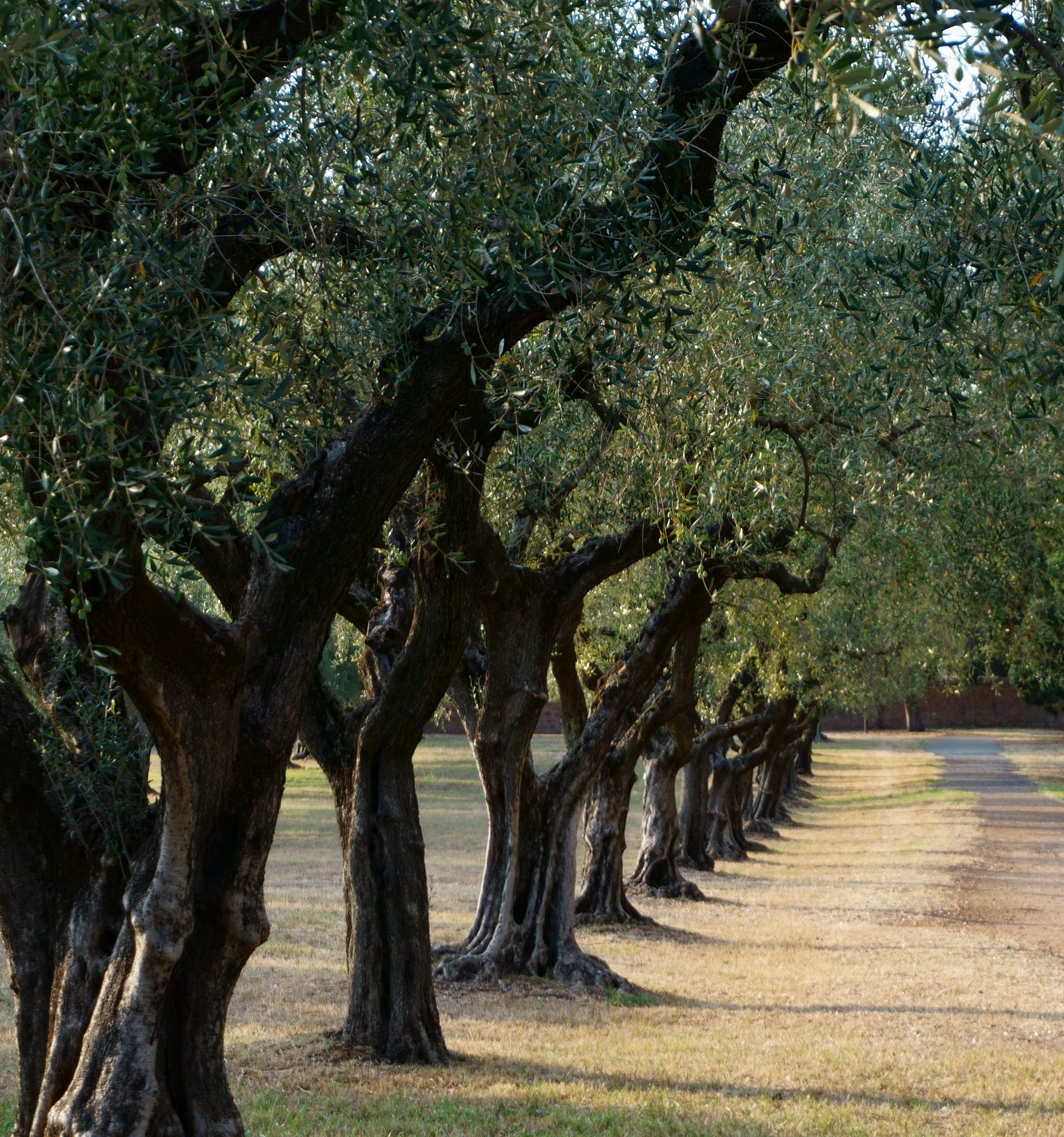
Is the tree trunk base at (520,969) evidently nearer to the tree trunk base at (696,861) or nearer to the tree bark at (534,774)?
the tree bark at (534,774)

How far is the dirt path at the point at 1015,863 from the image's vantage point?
19.8 meters

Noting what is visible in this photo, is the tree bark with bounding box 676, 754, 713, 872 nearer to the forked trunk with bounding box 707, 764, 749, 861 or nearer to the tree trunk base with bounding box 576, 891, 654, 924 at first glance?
the forked trunk with bounding box 707, 764, 749, 861

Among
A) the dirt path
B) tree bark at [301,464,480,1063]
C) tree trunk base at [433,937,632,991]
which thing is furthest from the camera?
the dirt path

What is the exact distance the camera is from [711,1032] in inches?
456

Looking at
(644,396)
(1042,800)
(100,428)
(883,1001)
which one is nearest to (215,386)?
(100,428)

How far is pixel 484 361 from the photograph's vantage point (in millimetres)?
6410

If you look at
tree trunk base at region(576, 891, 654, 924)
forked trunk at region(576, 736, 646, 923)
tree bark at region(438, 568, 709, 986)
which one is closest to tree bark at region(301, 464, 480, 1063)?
tree bark at region(438, 568, 709, 986)

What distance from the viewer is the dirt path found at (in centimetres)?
1981

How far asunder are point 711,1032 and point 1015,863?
1850 centimetres

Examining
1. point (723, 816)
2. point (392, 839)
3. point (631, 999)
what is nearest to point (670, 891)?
point (723, 816)

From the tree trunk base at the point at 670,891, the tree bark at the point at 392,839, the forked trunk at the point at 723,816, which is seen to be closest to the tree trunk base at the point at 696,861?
the forked trunk at the point at 723,816

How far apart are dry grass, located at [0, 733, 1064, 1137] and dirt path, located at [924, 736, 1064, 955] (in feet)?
2.13

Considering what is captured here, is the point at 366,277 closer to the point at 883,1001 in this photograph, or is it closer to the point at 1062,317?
the point at 1062,317

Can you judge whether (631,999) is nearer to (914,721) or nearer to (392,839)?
(392,839)
